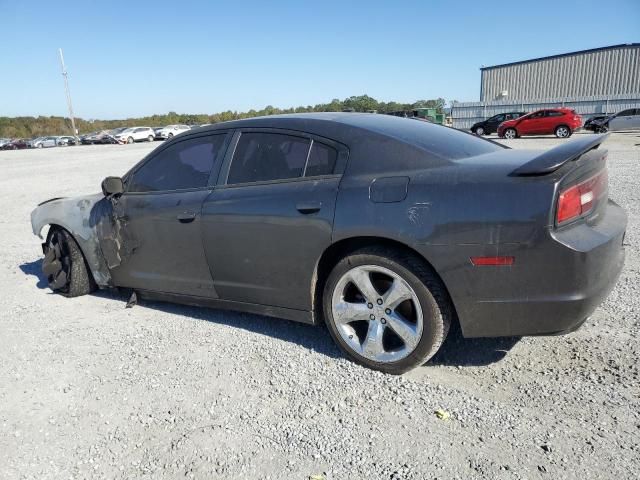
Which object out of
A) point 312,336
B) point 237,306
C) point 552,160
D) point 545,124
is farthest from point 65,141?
point 552,160

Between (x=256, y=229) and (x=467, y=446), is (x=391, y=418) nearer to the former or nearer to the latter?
(x=467, y=446)

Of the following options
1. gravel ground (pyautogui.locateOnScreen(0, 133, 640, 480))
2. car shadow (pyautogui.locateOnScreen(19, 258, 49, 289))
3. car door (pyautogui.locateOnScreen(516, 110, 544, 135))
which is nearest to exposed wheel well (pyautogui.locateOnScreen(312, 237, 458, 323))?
gravel ground (pyautogui.locateOnScreen(0, 133, 640, 480))

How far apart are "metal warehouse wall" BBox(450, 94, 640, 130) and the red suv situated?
35.5ft

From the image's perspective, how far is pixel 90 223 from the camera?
427 cm

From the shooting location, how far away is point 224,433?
2.49 metres

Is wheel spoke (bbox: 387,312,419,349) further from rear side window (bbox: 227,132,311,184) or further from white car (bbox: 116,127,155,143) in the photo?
white car (bbox: 116,127,155,143)

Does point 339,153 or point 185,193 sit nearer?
point 339,153

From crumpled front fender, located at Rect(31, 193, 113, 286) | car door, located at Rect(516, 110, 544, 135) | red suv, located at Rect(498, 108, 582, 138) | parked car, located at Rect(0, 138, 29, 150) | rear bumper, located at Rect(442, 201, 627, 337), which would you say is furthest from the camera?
parked car, located at Rect(0, 138, 29, 150)

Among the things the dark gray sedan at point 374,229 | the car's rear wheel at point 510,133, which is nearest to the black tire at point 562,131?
the car's rear wheel at point 510,133

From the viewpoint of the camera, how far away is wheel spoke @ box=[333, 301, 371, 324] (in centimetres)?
295

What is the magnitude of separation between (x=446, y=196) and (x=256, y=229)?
1.27m

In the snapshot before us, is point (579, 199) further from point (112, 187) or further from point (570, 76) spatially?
point (570, 76)

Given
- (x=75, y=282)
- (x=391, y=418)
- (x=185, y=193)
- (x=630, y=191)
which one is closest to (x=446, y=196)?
(x=391, y=418)

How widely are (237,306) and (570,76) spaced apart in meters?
46.1
